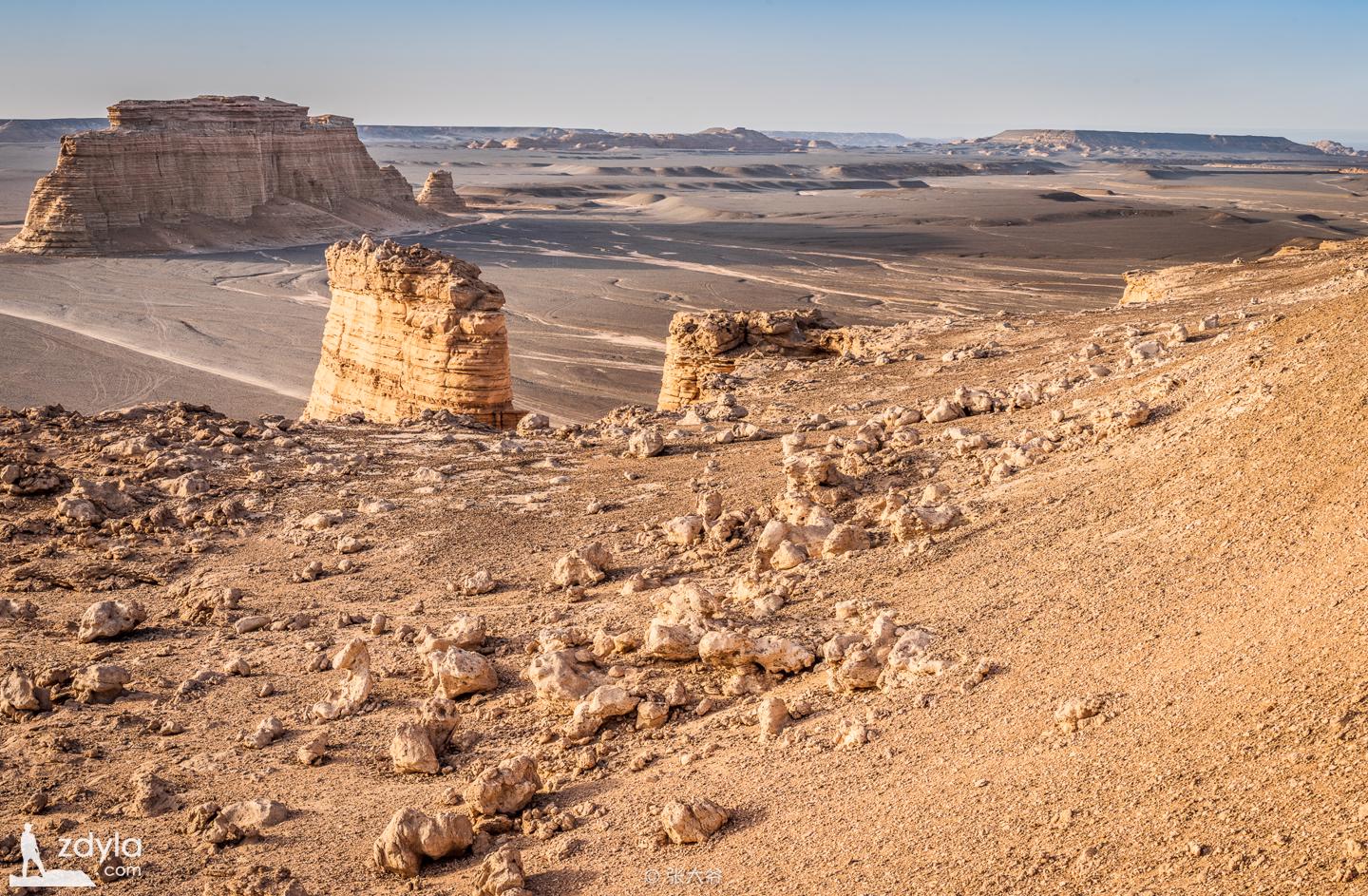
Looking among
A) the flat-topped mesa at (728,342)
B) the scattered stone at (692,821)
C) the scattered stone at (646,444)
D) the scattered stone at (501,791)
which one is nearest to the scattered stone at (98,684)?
the scattered stone at (501,791)

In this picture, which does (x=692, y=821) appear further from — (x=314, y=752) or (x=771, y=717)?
(x=314, y=752)

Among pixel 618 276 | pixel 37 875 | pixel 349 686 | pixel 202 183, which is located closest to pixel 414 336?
pixel 349 686

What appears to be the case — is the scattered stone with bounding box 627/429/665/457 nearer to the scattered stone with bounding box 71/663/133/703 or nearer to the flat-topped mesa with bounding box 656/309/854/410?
the scattered stone with bounding box 71/663/133/703

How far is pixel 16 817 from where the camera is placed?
4805 mm

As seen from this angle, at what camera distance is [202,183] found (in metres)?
51.7

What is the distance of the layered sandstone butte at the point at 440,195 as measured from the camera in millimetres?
70000

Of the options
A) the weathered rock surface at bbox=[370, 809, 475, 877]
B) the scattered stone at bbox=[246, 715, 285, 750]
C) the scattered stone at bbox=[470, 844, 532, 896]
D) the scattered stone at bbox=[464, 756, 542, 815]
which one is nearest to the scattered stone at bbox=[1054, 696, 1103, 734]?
the scattered stone at bbox=[470, 844, 532, 896]

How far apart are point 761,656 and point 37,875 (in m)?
3.17

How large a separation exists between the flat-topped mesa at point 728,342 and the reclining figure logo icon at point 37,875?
1097 centimetres

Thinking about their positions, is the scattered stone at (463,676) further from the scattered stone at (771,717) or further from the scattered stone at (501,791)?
the scattered stone at (771,717)

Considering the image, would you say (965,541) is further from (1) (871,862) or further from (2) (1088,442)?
(1) (871,862)

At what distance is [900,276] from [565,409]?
2304cm

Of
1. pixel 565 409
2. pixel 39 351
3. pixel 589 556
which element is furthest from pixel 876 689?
pixel 39 351

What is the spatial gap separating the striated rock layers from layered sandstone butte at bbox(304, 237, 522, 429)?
38.7 m
